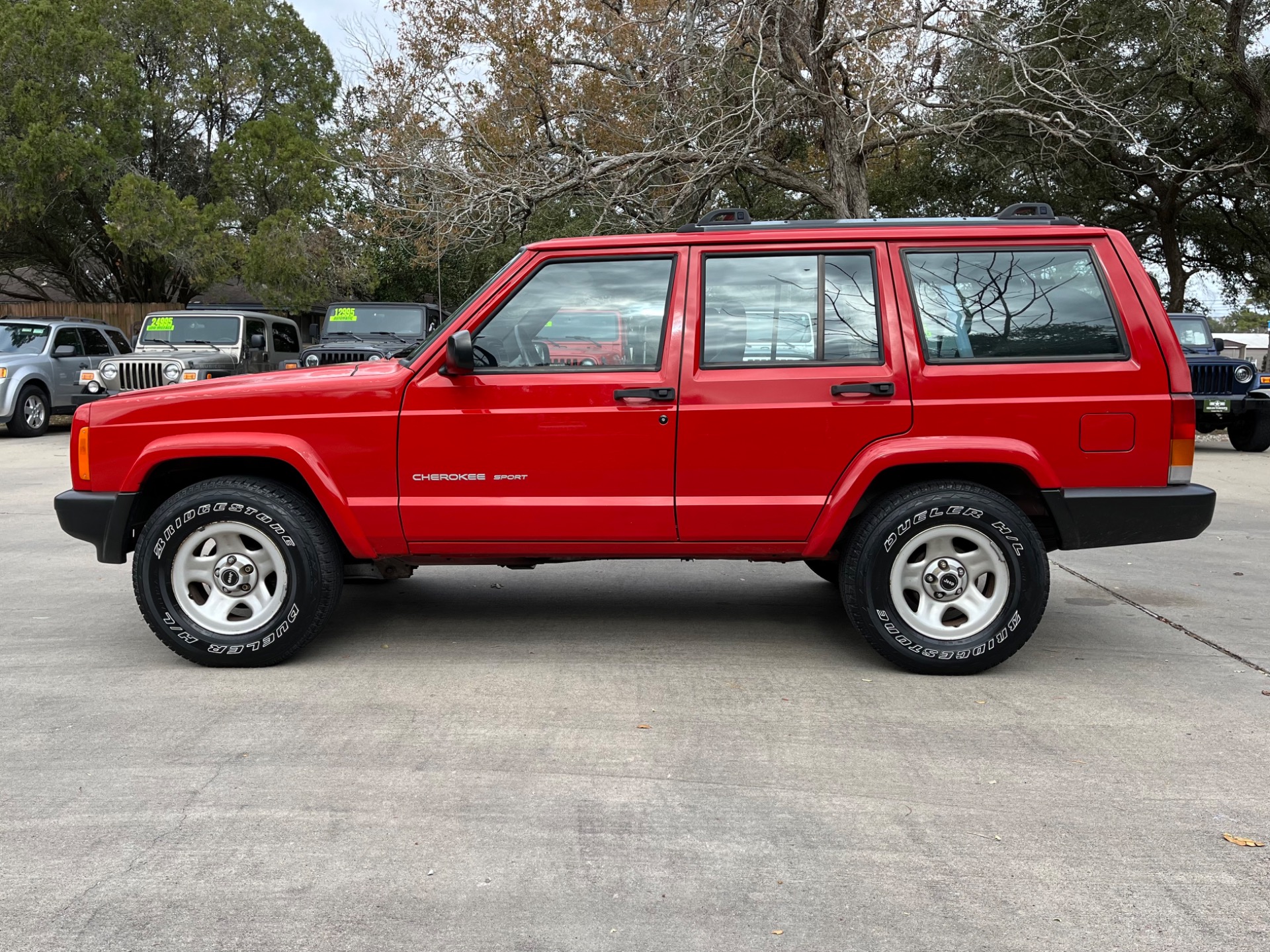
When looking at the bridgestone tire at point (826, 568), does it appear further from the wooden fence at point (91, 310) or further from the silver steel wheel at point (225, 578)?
the wooden fence at point (91, 310)

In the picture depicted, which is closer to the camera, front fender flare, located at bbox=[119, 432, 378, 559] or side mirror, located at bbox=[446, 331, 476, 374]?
side mirror, located at bbox=[446, 331, 476, 374]

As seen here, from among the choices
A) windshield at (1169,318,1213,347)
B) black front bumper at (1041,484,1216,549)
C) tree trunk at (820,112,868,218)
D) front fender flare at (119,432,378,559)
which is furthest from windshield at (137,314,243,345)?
black front bumper at (1041,484,1216,549)

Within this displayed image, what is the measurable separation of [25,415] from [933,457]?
626 inches

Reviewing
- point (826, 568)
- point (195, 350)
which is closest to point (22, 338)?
point (195, 350)

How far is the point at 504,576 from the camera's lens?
717 cm

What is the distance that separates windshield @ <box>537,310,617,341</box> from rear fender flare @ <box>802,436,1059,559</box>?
1.22 m

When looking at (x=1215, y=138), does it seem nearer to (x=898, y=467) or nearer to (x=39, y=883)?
(x=898, y=467)

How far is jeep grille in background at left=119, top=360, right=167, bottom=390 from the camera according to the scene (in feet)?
48.4

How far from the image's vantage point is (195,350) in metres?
15.6

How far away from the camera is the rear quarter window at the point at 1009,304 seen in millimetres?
4934

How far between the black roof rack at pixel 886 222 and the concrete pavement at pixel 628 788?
6.43 ft

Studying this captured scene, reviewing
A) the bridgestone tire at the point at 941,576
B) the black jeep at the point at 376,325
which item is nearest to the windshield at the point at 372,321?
the black jeep at the point at 376,325

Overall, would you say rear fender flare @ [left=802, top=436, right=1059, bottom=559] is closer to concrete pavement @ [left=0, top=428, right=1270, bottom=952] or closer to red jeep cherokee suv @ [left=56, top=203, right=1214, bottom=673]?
red jeep cherokee suv @ [left=56, top=203, right=1214, bottom=673]

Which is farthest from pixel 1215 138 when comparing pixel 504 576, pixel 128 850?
pixel 128 850
